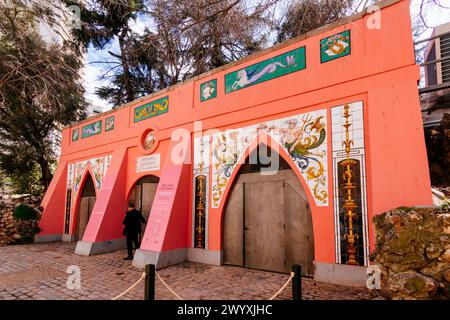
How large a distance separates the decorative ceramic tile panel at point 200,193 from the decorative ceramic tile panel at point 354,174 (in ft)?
11.7

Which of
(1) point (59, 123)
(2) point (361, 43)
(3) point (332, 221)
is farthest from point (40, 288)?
(1) point (59, 123)

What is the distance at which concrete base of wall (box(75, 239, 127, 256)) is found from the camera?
30.5ft

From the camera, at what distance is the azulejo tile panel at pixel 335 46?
6.30m

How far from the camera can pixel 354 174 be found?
19.1 feet

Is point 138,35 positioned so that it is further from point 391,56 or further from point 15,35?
point 391,56

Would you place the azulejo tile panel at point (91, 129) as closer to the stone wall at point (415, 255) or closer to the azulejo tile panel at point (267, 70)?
the azulejo tile panel at point (267, 70)

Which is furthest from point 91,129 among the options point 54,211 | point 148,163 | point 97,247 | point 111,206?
point 97,247

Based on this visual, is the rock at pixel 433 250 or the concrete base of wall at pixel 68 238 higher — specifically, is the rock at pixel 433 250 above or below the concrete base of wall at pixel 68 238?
above

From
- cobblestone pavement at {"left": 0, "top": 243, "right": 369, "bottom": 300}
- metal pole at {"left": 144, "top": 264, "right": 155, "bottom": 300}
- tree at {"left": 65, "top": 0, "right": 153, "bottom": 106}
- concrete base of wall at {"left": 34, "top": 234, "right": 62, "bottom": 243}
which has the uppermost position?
tree at {"left": 65, "top": 0, "right": 153, "bottom": 106}

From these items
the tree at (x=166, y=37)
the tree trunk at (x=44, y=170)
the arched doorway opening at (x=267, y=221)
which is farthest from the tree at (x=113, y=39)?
the arched doorway opening at (x=267, y=221)

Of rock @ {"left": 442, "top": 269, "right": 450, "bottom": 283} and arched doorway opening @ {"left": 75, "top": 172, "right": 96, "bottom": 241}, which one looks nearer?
rock @ {"left": 442, "top": 269, "right": 450, "bottom": 283}

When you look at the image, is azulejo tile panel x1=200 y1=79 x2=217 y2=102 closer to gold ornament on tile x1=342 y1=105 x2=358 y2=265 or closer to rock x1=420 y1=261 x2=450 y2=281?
gold ornament on tile x1=342 y1=105 x2=358 y2=265

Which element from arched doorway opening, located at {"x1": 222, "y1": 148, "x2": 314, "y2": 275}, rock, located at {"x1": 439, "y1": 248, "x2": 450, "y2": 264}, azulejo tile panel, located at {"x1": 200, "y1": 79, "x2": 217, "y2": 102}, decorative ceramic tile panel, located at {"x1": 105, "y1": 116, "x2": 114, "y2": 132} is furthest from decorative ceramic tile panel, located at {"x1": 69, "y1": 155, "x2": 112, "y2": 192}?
rock, located at {"x1": 439, "y1": 248, "x2": 450, "y2": 264}

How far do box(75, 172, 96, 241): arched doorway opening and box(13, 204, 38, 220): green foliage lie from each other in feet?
6.27
